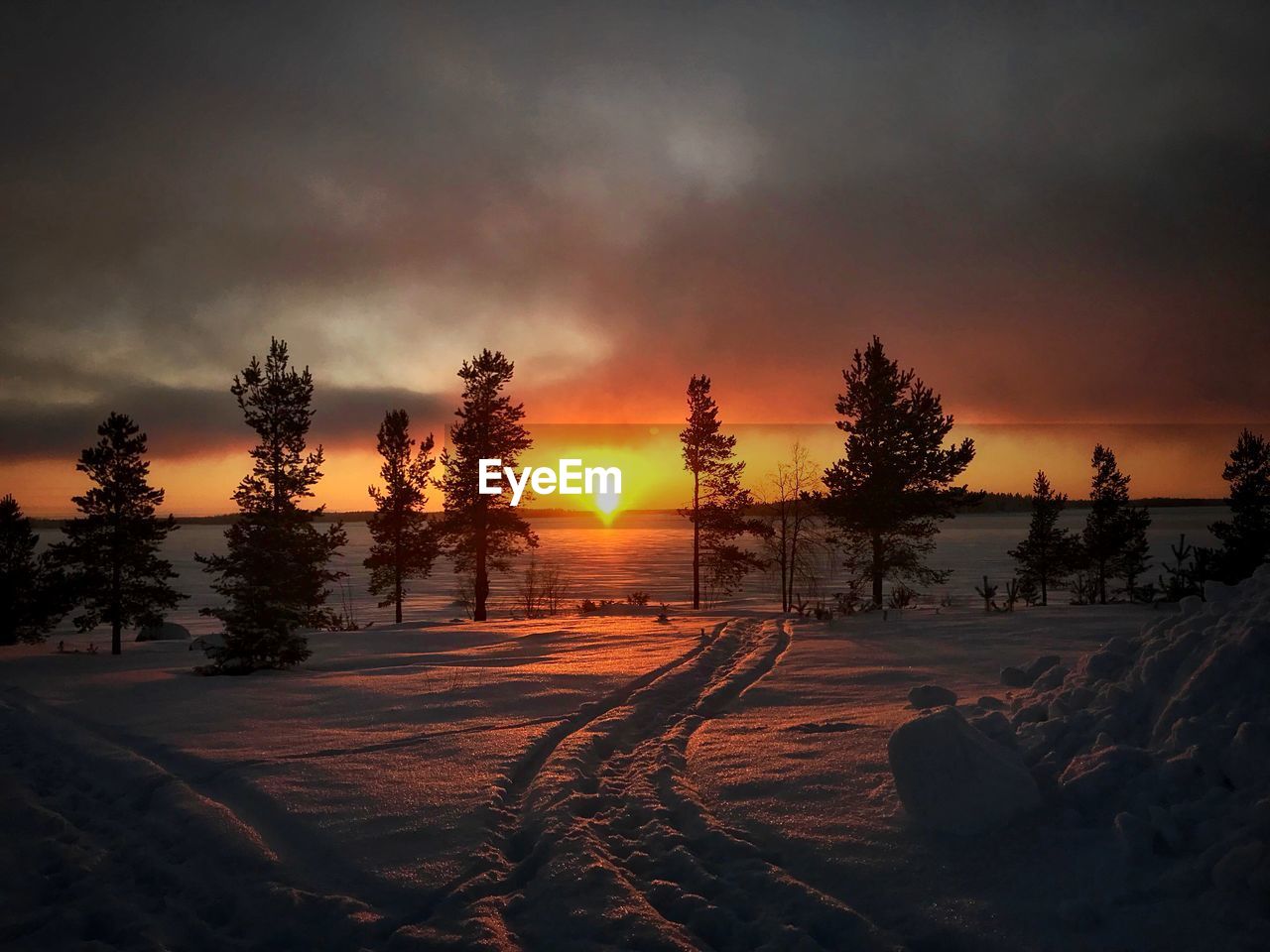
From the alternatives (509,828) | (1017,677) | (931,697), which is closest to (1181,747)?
(931,697)

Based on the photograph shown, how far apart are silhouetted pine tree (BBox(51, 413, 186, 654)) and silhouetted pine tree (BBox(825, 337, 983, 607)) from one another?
29.7 meters

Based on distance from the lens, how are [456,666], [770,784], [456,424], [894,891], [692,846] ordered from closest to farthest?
1. [894,891]
2. [692,846]
3. [770,784]
4. [456,666]
5. [456,424]

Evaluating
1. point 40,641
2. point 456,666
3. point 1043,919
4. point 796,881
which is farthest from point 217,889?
point 40,641

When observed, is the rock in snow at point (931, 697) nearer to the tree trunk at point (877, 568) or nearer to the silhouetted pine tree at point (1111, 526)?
the tree trunk at point (877, 568)

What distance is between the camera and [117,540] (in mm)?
25844

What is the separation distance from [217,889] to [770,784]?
5.55 m

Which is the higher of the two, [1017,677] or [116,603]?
[1017,677]

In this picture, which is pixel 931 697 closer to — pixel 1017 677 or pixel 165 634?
pixel 1017 677

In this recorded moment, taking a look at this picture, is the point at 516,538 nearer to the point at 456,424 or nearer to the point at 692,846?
the point at 456,424

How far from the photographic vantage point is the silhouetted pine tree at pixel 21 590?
31766 mm

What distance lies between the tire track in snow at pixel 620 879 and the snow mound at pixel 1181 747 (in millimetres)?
2518

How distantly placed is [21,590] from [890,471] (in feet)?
142

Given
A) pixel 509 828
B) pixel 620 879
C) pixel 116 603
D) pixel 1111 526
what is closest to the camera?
pixel 620 879

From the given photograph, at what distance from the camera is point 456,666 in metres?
15.9
